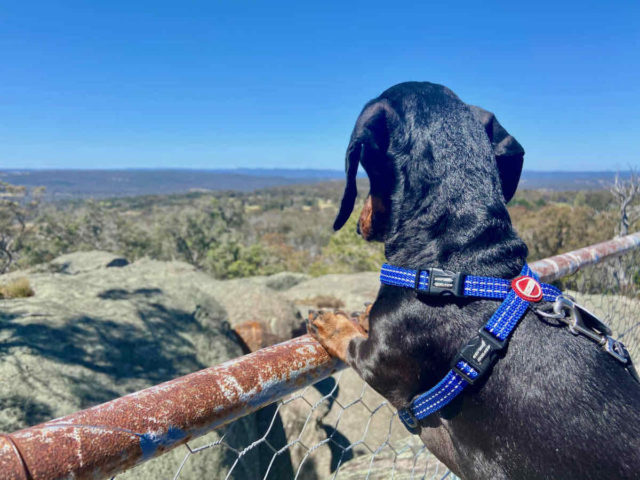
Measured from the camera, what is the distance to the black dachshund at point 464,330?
4.76ft

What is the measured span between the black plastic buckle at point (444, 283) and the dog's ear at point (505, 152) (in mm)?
1028

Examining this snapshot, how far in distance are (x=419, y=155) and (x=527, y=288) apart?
945 mm

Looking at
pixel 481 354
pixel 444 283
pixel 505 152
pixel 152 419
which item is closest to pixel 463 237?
pixel 444 283

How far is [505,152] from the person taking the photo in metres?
2.53

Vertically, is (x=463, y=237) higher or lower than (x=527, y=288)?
higher

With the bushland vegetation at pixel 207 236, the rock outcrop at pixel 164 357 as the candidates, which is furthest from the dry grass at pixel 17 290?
the bushland vegetation at pixel 207 236

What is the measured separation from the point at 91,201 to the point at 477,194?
25837 mm

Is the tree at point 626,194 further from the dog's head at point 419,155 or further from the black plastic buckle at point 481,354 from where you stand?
the black plastic buckle at point 481,354

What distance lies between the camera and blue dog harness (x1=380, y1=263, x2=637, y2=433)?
5.25 feet

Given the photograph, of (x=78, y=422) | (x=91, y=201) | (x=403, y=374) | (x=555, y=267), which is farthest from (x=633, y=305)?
(x=91, y=201)

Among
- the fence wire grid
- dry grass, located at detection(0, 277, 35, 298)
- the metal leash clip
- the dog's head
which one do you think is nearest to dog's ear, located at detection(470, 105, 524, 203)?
the dog's head

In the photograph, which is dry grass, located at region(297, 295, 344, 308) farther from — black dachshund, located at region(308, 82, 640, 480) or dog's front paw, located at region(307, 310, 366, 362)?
dog's front paw, located at region(307, 310, 366, 362)

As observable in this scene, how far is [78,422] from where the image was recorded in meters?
0.88

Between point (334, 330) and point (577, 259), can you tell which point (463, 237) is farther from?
point (577, 259)
